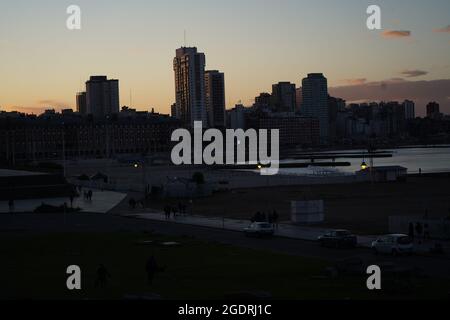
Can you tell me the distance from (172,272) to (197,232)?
8846mm

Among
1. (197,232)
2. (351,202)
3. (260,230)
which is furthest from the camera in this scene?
(351,202)

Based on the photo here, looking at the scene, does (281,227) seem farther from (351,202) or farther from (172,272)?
(351,202)

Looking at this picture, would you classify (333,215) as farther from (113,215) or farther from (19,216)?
(19,216)

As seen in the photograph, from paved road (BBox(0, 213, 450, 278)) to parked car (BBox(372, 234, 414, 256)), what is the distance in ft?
0.89

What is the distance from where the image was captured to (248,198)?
137 feet

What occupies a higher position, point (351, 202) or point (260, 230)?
point (260, 230)

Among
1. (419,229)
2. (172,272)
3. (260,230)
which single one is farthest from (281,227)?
(172,272)

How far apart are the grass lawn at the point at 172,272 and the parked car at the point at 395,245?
1.71 meters

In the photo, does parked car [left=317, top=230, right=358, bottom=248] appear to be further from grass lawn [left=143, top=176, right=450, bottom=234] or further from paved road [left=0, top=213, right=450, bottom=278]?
grass lawn [left=143, top=176, right=450, bottom=234]

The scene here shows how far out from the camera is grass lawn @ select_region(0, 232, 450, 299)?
13570 millimetres

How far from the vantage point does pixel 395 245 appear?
17.9 meters

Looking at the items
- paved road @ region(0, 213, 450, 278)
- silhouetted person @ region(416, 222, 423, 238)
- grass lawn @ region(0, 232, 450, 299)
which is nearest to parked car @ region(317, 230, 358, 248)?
paved road @ region(0, 213, 450, 278)

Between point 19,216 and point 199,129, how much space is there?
155712 millimetres
